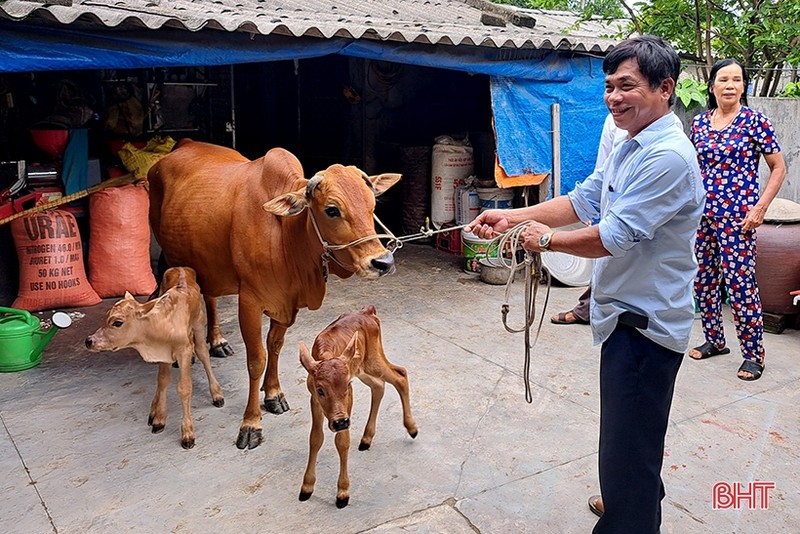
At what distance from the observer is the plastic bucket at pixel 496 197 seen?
7535 mm

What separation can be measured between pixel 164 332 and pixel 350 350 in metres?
1.17

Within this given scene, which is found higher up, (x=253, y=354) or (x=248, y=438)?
(x=253, y=354)

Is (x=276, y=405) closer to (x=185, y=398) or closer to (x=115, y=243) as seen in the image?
(x=185, y=398)

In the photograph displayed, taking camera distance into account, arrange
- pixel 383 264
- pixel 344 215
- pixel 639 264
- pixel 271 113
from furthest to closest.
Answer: pixel 271 113 < pixel 344 215 < pixel 383 264 < pixel 639 264

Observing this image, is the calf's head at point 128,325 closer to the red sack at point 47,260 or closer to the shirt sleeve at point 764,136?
the red sack at point 47,260

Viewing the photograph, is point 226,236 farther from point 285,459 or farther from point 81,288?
point 81,288

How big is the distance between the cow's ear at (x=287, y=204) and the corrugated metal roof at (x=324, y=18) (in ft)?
5.77

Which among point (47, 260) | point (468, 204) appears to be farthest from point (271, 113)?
point (47, 260)

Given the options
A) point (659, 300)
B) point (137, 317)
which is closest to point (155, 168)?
point (137, 317)

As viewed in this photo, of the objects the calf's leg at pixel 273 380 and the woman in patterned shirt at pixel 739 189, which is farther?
the woman in patterned shirt at pixel 739 189

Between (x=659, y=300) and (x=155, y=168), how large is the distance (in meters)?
3.62

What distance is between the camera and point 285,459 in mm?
3568

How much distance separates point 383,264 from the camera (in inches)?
129

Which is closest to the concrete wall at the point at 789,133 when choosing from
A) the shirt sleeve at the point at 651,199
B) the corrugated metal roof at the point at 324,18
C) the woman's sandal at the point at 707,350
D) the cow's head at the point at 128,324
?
the corrugated metal roof at the point at 324,18
